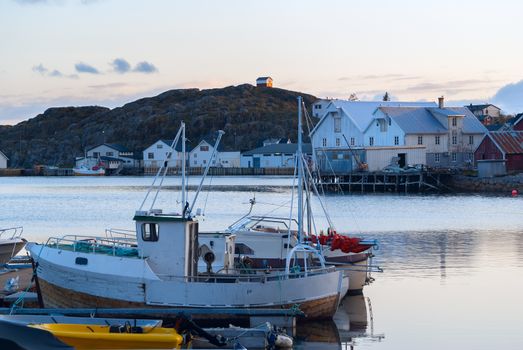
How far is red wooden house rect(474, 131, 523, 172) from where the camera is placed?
8475cm

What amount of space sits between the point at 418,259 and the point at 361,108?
5898 cm

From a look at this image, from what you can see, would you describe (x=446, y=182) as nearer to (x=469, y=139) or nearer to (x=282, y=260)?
(x=469, y=139)

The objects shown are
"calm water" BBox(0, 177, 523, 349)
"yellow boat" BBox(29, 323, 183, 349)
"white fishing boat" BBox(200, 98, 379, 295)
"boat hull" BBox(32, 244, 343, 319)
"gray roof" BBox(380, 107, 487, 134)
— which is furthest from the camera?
"gray roof" BBox(380, 107, 487, 134)

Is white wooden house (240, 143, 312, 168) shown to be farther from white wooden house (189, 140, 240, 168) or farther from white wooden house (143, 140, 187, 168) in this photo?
white wooden house (143, 140, 187, 168)

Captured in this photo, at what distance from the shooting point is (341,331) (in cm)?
2339

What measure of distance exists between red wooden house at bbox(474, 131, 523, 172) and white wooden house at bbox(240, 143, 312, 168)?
5644 centimetres

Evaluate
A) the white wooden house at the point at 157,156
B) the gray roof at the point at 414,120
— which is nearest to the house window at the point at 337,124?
the gray roof at the point at 414,120

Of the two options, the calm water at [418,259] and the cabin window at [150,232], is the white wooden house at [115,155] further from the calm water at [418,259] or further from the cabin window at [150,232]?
the cabin window at [150,232]

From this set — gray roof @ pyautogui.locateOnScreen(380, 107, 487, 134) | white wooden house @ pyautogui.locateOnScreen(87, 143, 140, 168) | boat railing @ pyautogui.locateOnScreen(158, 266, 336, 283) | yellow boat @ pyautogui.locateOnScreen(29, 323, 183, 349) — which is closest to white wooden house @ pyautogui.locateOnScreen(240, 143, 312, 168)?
white wooden house @ pyautogui.locateOnScreen(87, 143, 140, 168)

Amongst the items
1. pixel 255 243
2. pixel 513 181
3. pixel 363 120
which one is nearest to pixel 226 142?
pixel 363 120

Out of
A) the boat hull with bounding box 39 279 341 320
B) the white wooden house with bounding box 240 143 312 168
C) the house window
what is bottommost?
the boat hull with bounding box 39 279 341 320

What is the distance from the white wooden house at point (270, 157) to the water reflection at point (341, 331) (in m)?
116

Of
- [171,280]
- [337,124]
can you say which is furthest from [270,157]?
[171,280]

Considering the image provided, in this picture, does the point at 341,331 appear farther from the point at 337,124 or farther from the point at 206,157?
the point at 206,157
